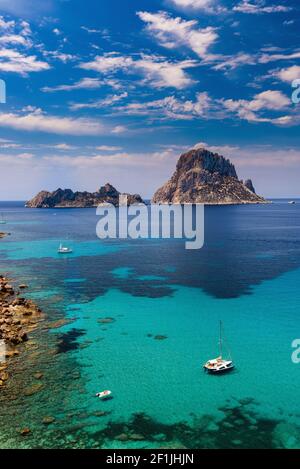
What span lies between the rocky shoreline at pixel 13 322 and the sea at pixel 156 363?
142 centimetres

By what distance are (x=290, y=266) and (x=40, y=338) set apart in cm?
8424

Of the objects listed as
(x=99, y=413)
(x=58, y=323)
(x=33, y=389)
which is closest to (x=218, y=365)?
(x=99, y=413)

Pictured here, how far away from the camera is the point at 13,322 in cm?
6469

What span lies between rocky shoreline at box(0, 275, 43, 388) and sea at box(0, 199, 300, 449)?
4.67ft

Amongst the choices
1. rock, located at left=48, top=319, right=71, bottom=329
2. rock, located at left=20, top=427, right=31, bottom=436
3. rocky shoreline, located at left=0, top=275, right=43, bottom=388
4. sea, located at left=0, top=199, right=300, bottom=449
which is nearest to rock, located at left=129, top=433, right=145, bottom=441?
sea, located at left=0, top=199, right=300, bottom=449

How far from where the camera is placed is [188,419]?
131 feet

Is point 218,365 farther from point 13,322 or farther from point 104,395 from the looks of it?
point 13,322

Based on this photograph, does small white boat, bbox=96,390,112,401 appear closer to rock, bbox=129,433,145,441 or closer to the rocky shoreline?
rock, bbox=129,433,145,441

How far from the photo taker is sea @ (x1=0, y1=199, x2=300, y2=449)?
Answer: 38062 millimetres

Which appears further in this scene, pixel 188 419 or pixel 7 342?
pixel 7 342

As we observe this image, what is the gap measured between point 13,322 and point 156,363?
2747 centimetres

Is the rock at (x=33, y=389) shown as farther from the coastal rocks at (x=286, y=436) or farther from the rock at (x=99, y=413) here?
the coastal rocks at (x=286, y=436)
